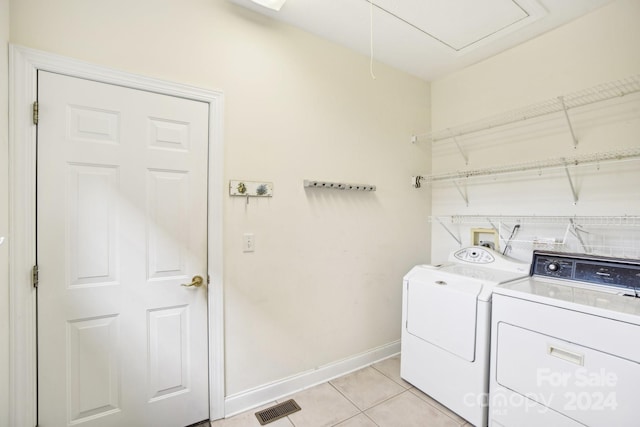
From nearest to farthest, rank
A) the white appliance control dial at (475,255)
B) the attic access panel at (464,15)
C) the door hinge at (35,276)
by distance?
the door hinge at (35,276) → the attic access panel at (464,15) → the white appliance control dial at (475,255)

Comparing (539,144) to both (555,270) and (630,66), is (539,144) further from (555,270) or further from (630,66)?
(555,270)

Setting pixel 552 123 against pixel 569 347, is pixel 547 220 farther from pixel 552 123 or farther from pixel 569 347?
pixel 569 347

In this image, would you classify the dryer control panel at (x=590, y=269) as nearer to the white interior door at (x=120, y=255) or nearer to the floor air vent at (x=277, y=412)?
the floor air vent at (x=277, y=412)

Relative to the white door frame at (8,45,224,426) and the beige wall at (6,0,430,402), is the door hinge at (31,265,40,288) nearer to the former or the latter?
the white door frame at (8,45,224,426)

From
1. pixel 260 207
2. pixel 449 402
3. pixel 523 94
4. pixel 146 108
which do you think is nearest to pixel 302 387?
pixel 449 402

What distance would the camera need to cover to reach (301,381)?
213cm

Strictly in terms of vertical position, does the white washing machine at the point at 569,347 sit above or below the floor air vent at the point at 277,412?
above

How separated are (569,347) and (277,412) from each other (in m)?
1.71

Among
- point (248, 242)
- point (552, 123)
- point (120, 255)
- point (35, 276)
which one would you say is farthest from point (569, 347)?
point (35, 276)

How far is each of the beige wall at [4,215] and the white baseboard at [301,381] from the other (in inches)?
42.4

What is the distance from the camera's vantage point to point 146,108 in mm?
1601

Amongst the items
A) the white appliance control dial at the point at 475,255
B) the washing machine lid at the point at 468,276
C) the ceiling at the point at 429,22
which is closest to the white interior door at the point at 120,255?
the ceiling at the point at 429,22

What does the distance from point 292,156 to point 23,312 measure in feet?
5.45

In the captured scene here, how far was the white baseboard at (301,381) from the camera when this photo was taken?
1.88 m
